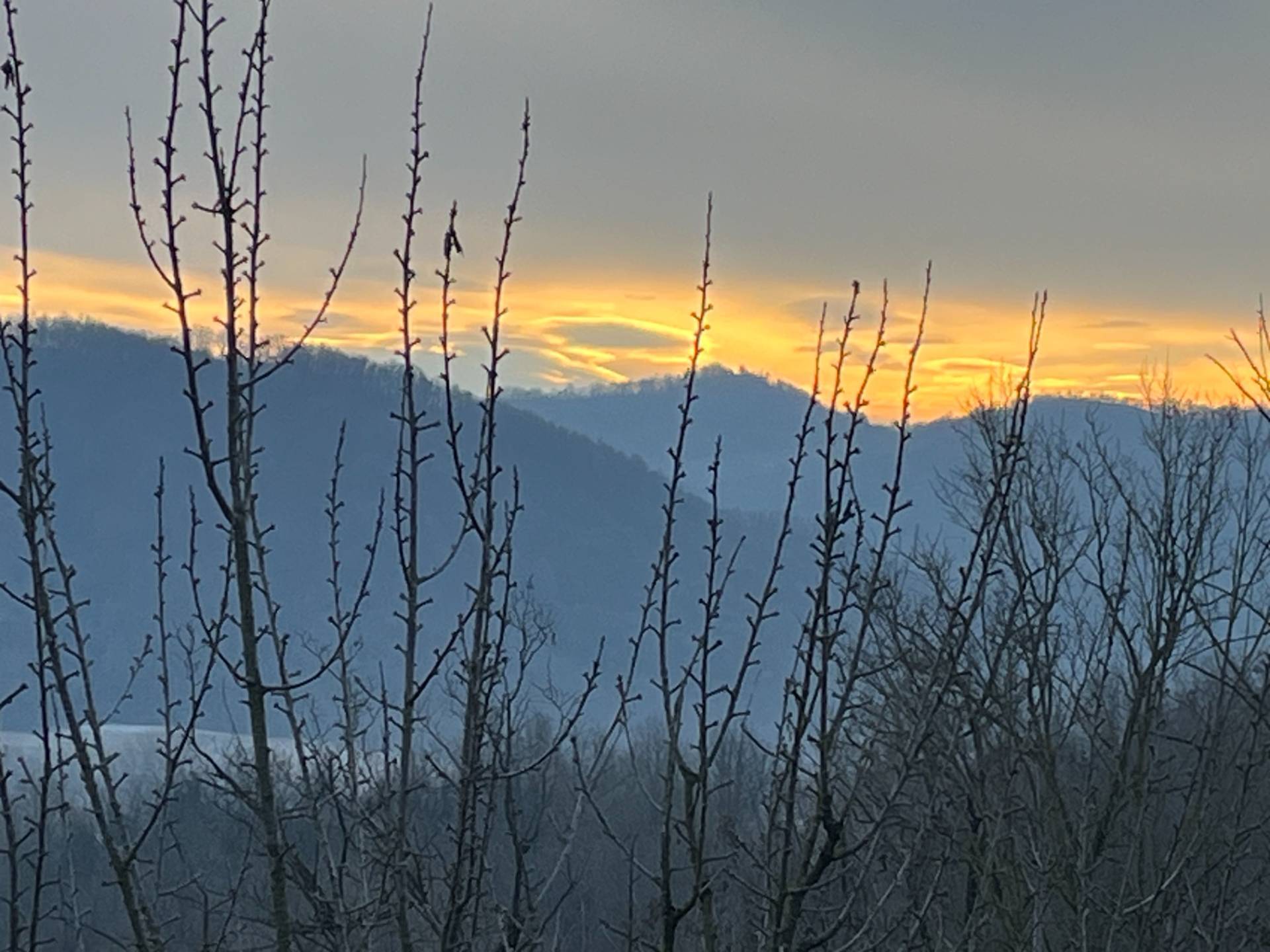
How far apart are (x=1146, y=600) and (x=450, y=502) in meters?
102

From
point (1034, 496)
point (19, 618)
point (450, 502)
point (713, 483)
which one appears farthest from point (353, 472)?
point (713, 483)

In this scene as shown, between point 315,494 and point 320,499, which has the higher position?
point 320,499

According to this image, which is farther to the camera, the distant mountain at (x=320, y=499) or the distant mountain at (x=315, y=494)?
the distant mountain at (x=315, y=494)

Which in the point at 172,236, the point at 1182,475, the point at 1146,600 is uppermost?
the point at 172,236

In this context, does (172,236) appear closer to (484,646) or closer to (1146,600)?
(484,646)

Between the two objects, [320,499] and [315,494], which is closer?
[320,499]

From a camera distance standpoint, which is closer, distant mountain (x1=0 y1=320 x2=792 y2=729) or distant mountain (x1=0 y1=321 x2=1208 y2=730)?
distant mountain (x1=0 y1=321 x2=1208 y2=730)

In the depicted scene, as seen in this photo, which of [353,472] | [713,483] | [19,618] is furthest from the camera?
[353,472]

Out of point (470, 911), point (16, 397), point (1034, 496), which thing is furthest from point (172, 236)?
point (1034, 496)

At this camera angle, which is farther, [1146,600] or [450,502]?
[450,502]

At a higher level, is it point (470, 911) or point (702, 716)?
point (702, 716)

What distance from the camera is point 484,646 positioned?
3.19 metres

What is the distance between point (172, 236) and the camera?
2.78 meters

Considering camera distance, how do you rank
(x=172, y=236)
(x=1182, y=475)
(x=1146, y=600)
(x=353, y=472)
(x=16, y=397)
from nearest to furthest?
(x=172, y=236) → (x=16, y=397) → (x=1146, y=600) → (x=1182, y=475) → (x=353, y=472)
